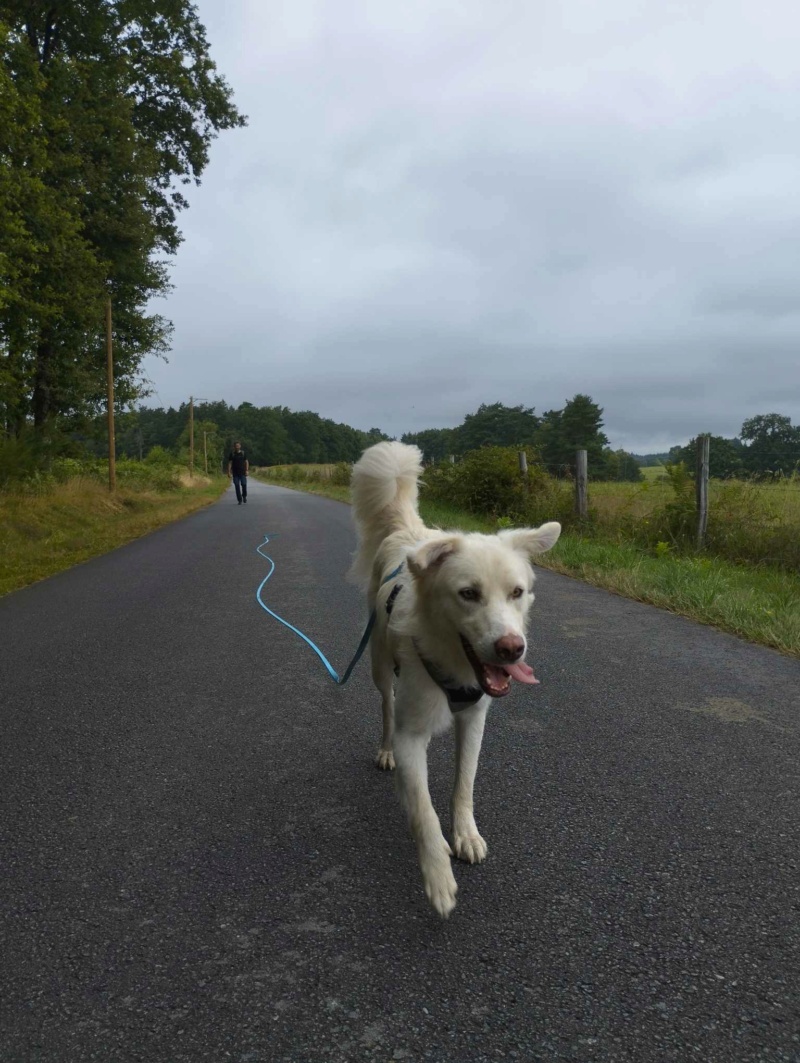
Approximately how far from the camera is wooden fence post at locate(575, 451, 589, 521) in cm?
1288

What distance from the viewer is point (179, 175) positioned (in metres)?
24.7

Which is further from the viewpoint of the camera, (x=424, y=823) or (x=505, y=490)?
(x=505, y=490)

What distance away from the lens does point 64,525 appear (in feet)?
48.9

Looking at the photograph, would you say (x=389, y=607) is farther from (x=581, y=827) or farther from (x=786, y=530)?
(x=786, y=530)

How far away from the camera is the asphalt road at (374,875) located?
1.81 metres

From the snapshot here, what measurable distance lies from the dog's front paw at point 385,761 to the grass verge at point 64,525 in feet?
22.5

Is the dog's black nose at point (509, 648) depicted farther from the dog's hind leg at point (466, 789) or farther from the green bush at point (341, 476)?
the green bush at point (341, 476)

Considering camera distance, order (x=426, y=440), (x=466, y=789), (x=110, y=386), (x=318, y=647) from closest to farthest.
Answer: (x=466, y=789), (x=318, y=647), (x=110, y=386), (x=426, y=440)

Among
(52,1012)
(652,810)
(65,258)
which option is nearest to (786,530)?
(652,810)

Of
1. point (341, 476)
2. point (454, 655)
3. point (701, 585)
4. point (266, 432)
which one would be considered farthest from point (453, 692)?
point (266, 432)

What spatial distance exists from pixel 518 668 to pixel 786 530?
8.13 meters

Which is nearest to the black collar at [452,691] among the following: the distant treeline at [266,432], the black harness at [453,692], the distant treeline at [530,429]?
the black harness at [453,692]

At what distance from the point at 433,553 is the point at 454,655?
0.42 metres

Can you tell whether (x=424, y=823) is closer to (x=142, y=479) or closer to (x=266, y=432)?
(x=142, y=479)
